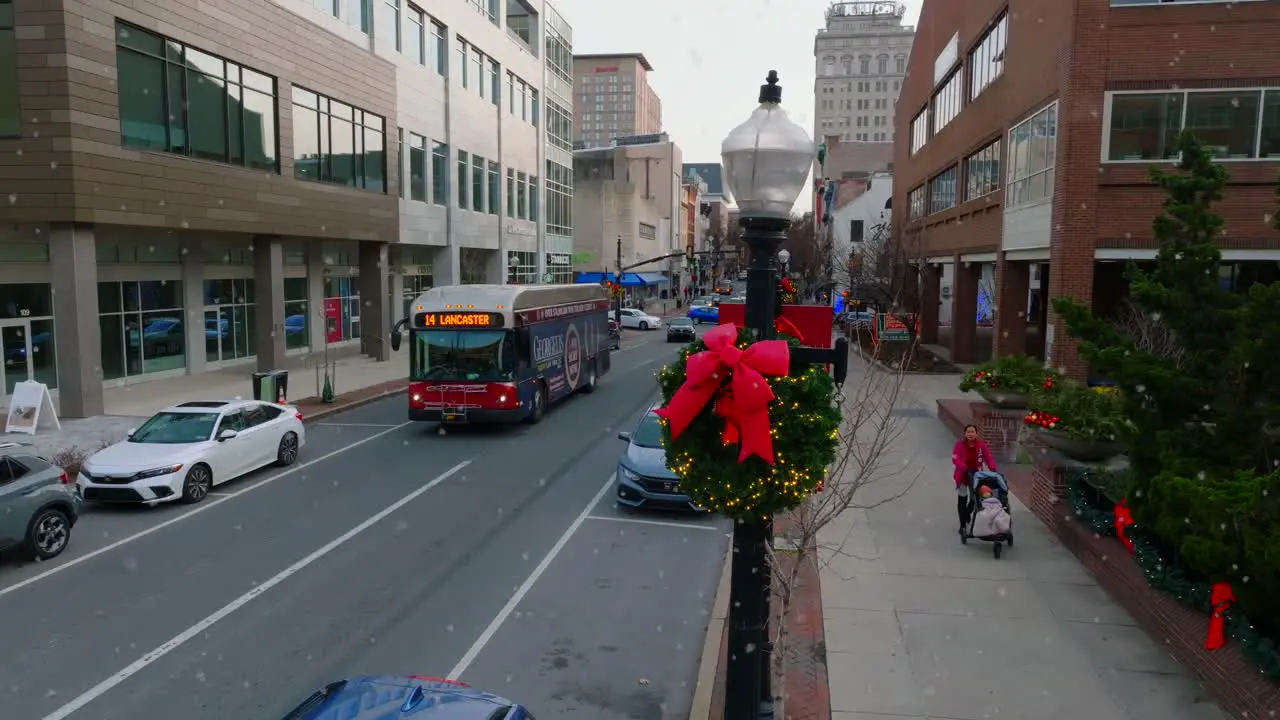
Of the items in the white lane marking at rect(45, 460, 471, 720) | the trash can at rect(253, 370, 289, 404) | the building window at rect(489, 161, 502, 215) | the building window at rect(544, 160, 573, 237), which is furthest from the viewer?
the building window at rect(544, 160, 573, 237)

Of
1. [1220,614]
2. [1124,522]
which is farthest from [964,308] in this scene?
[1220,614]

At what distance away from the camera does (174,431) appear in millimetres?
14922

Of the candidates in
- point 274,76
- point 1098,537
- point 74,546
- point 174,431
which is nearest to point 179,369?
point 274,76

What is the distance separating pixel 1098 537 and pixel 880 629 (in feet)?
11.4

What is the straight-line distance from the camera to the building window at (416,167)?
131 ft

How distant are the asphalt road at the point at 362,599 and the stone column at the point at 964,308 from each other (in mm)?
23107

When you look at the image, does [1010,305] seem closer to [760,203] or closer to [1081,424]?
[1081,424]

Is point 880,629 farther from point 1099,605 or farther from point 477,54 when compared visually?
point 477,54

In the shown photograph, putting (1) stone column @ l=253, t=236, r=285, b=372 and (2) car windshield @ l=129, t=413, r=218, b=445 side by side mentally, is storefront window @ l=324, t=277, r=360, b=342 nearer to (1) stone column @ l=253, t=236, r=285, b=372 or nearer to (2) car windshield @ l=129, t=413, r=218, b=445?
(1) stone column @ l=253, t=236, r=285, b=372

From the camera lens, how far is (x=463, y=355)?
19.7 metres

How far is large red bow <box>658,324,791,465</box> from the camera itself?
462 cm

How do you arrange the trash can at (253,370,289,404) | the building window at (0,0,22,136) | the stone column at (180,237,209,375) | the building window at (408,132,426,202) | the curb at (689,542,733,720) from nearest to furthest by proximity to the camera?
the curb at (689,542,733,720)
the building window at (0,0,22,136)
the trash can at (253,370,289,404)
the stone column at (180,237,209,375)
the building window at (408,132,426,202)

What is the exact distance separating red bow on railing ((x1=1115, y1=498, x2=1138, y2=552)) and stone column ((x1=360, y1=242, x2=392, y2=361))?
30462 millimetres

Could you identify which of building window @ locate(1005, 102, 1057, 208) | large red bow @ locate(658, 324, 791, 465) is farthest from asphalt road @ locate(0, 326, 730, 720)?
building window @ locate(1005, 102, 1057, 208)
